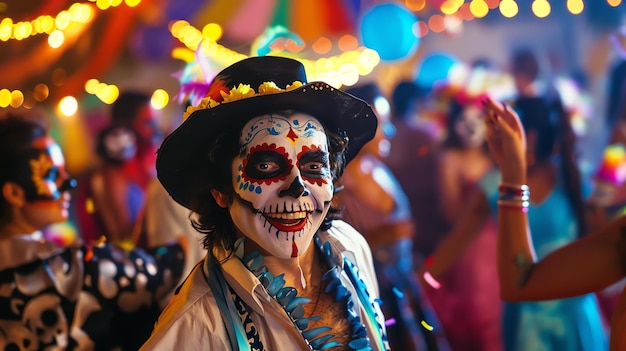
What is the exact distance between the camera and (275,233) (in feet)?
4.98

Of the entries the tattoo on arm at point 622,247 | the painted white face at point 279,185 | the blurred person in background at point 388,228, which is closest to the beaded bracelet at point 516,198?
the tattoo on arm at point 622,247

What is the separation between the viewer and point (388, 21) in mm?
3465

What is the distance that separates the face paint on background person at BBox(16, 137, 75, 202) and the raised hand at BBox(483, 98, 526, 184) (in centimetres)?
140

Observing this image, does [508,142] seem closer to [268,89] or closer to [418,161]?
[268,89]

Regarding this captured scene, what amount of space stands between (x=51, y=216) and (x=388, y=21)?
1880 millimetres

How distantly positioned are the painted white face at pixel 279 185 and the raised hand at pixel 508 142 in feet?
2.09

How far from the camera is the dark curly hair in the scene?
158cm

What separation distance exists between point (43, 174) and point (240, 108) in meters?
1.10

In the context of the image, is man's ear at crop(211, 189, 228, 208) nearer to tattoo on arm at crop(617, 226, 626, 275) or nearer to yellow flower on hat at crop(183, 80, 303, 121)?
yellow flower on hat at crop(183, 80, 303, 121)

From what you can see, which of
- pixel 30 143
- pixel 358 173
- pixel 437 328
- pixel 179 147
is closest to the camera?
pixel 179 147

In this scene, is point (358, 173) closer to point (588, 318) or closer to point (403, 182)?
point (403, 182)

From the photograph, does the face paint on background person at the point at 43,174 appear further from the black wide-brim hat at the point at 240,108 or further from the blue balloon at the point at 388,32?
the blue balloon at the point at 388,32

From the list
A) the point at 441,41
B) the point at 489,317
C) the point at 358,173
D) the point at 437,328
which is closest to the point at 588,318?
the point at 489,317

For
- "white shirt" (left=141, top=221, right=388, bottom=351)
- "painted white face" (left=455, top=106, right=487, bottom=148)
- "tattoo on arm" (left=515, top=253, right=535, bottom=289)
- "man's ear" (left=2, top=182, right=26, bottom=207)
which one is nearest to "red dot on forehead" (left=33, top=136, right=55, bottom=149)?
"man's ear" (left=2, top=182, right=26, bottom=207)
